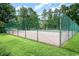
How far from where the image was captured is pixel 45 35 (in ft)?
19.3

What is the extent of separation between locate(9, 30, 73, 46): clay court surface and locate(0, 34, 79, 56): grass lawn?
0.10 meters

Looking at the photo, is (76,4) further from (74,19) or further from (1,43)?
(1,43)

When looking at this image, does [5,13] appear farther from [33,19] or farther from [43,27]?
[43,27]

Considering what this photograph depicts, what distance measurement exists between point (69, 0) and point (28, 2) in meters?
0.86

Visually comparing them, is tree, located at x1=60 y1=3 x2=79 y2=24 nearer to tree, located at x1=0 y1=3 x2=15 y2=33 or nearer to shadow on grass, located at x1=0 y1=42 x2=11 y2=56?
tree, located at x1=0 y1=3 x2=15 y2=33

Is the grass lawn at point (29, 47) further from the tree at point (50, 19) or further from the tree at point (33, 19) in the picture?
the tree at point (50, 19)

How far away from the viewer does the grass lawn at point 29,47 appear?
580cm

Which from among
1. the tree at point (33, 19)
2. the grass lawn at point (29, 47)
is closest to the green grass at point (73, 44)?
the grass lawn at point (29, 47)

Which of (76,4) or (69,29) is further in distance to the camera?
(69,29)

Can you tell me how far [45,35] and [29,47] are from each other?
0.42m

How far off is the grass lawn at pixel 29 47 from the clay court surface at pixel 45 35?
10cm

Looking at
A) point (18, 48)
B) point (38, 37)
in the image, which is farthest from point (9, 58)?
point (38, 37)

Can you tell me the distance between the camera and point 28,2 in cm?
582

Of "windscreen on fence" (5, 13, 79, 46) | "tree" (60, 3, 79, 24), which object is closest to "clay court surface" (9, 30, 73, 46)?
"windscreen on fence" (5, 13, 79, 46)
